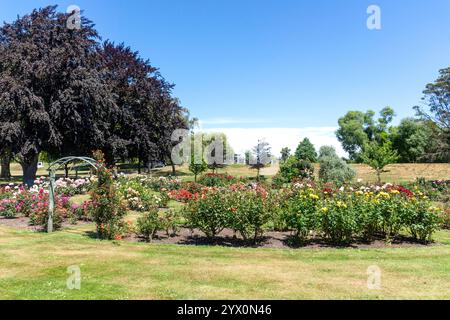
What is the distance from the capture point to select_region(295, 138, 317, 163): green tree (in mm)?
31669

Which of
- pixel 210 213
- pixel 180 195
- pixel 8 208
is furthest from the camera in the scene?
pixel 180 195

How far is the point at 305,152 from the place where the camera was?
105 ft

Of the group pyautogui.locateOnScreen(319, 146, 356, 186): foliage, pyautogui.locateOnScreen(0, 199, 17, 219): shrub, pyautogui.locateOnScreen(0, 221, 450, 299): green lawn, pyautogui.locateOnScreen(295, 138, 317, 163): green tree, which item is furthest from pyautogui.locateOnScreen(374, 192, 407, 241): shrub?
pyautogui.locateOnScreen(295, 138, 317, 163): green tree

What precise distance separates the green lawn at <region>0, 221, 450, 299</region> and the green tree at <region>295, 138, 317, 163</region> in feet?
73.6

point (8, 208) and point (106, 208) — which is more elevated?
point (106, 208)

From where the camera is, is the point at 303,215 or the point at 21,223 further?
the point at 21,223

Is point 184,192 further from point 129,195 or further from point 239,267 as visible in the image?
point 239,267

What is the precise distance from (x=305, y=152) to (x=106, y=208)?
79.8 ft

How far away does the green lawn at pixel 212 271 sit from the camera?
5.53 metres

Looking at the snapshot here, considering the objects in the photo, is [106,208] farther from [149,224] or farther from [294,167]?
[294,167]

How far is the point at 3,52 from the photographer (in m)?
21.1

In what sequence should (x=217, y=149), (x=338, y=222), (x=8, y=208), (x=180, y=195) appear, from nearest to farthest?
(x=338, y=222) < (x=8, y=208) < (x=180, y=195) < (x=217, y=149)

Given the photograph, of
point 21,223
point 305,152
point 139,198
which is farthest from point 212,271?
point 305,152
